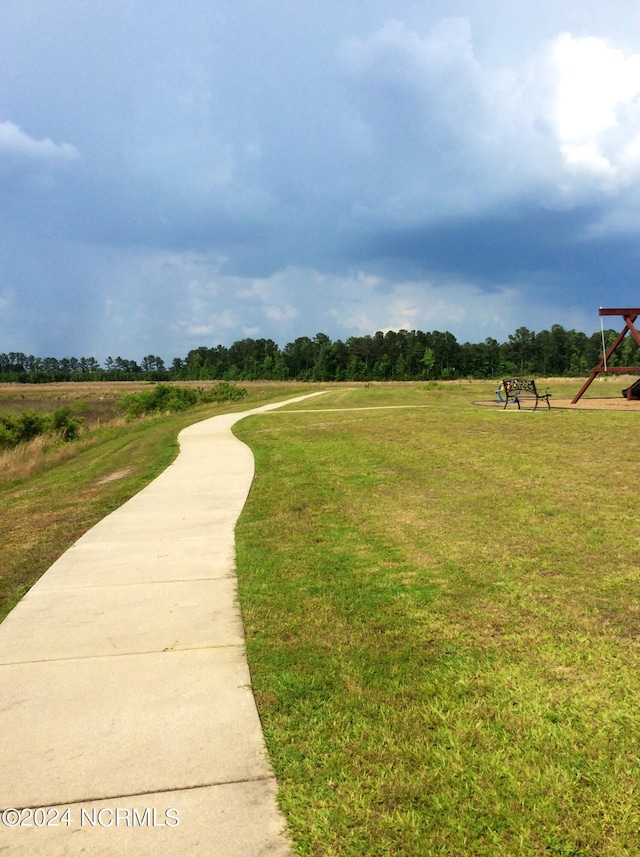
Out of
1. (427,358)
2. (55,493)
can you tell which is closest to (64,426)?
(55,493)

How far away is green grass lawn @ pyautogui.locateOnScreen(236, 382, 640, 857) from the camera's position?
7.13 ft

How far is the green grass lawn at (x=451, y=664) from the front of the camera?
2172 millimetres

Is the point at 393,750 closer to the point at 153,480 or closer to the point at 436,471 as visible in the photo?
the point at 436,471

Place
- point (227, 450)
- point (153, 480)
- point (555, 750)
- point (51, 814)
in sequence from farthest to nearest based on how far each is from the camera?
point (227, 450), point (153, 480), point (555, 750), point (51, 814)

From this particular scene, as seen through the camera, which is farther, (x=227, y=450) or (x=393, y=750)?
(x=227, y=450)

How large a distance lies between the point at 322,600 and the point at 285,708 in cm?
134

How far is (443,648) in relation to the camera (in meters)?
3.44

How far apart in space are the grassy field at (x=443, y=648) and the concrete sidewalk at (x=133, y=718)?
7.3 inches

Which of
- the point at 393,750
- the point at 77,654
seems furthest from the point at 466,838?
the point at 77,654

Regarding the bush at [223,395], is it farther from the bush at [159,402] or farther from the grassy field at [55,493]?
the grassy field at [55,493]

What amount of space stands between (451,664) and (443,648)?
0.20 meters

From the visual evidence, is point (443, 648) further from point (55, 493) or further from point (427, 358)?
point (427, 358)

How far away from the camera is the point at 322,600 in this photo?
13.9 ft

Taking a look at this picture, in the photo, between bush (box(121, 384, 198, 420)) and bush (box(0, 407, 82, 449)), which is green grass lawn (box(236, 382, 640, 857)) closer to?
bush (box(0, 407, 82, 449))
